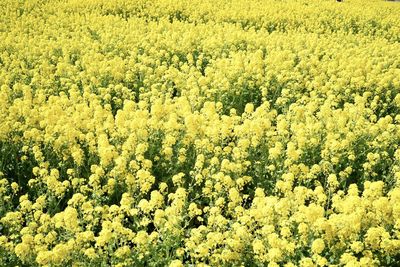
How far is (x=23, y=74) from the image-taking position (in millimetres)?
9914

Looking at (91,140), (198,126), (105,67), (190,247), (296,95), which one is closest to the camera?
(190,247)

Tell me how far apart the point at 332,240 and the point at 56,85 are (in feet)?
21.7

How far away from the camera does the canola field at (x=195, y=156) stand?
4.46 m

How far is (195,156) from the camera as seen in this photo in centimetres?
672

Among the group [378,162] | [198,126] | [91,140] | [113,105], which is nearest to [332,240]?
[378,162]

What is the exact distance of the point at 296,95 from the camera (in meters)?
8.86

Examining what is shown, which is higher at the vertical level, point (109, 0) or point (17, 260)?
point (109, 0)

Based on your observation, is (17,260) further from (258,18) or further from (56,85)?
(258,18)

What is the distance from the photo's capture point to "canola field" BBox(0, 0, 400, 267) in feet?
14.6

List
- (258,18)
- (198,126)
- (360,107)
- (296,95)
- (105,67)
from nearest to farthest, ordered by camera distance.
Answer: (198,126) < (360,107) < (296,95) < (105,67) < (258,18)

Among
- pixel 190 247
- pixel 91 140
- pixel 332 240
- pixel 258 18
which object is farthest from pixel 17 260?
pixel 258 18

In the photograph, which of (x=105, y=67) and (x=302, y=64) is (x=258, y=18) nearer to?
(x=302, y=64)

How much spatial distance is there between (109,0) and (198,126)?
13.0 meters

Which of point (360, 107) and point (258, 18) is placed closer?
point (360, 107)
